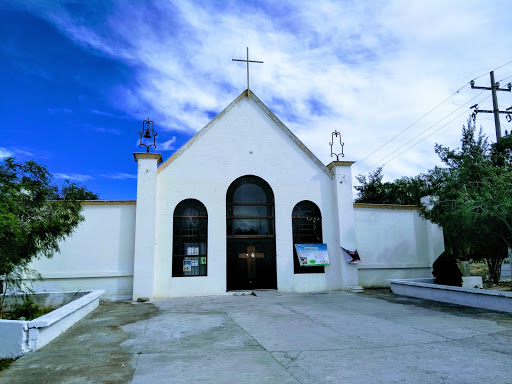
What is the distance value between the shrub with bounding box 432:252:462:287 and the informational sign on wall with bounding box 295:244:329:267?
4.27 m

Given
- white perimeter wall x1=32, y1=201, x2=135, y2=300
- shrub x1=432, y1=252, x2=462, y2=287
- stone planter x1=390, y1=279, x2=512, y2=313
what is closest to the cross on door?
white perimeter wall x1=32, y1=201, x2=135, y2=300

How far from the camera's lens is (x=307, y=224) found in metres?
16.3

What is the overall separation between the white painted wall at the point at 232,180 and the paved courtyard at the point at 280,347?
11.2ft

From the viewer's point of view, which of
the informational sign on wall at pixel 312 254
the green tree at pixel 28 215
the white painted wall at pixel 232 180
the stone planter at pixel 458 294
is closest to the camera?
the green tree at pixel 28 215

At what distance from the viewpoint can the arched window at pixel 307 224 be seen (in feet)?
52.5

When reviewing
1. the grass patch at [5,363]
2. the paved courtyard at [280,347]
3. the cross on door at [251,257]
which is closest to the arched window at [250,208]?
the cross on door at [251,257]

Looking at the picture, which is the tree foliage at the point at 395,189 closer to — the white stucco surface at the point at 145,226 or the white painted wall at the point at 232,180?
the white painted wall at the point at 232,180

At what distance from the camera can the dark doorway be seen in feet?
50.0

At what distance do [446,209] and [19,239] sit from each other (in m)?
11.8

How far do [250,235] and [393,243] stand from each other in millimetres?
6793

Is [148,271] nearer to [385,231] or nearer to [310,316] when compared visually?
[310,316]

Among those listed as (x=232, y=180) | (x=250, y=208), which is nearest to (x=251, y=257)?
(x=250, y=208)

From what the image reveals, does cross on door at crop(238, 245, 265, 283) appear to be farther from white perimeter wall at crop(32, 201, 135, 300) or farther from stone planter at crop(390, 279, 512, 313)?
stone planter at crop(390, 279, 512, 313)

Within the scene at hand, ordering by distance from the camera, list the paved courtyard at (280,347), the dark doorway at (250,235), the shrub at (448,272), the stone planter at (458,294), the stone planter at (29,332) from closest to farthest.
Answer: the paved courtyard at (280,347), the stone planter at (29,332), the stone planter at (458,294), the shrub at (448,272), the dark doorway at (250,235)
